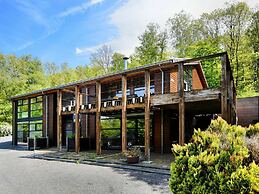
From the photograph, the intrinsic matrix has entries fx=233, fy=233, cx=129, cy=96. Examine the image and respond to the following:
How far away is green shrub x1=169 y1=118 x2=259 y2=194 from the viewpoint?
3.35 metres

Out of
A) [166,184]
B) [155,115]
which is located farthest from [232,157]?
[155,115]

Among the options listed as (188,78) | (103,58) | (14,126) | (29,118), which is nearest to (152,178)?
(188,78)

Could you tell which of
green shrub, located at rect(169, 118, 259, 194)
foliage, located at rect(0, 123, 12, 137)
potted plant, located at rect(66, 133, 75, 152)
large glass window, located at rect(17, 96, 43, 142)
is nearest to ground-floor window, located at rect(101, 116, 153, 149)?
potted plant, located at rect(66, 133, 75, 152)

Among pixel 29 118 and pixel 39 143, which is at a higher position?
pixel 29 118

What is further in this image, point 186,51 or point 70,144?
point 186,51

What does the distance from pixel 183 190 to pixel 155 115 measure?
1060 centimetres

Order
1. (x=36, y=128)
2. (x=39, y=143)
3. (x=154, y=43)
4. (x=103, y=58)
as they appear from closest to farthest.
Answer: (x=39, y=143) < (x=36, y=128) < (x=154, y=43) < (x=103, y=58)

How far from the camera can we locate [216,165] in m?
3.62

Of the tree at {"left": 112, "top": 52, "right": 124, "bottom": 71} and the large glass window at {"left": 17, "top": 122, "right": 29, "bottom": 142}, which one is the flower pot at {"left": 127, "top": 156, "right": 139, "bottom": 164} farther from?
the tree at {"left": 112, "top": 52, "right": 124, "bottom": 71}

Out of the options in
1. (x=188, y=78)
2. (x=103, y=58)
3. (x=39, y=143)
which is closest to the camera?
(x=188, y=78)

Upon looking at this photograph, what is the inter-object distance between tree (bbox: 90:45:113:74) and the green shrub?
3274 cm

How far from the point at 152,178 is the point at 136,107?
466 cm

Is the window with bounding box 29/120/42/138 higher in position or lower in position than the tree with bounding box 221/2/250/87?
lower

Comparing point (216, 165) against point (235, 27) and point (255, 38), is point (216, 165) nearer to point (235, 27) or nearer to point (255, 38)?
point (235, 27)
